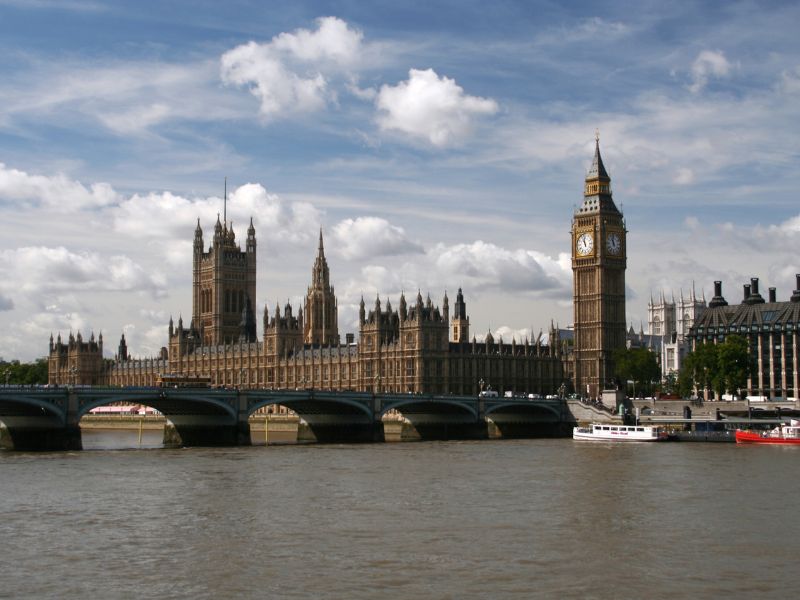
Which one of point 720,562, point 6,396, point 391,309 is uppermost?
point 391,309

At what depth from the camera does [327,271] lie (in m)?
156

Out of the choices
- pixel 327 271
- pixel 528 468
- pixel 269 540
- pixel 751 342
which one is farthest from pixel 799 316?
pixel 269 540

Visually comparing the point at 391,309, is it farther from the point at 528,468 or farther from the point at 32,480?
the point at 32,480

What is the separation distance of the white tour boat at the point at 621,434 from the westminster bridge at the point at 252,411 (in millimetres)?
9762

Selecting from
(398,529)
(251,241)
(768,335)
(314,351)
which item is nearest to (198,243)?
(251,241)

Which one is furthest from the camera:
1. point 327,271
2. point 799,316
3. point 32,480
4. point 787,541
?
point 327,271

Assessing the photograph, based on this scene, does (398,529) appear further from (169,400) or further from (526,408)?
(526,408)

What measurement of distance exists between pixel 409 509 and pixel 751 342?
317ft

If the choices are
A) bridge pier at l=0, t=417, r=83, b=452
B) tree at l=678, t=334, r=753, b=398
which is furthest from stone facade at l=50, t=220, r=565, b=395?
bridge pier at l=0, t=417, r=83, b=452

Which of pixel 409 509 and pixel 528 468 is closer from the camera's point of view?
pixel 409 509

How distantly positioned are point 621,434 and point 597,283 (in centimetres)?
4524

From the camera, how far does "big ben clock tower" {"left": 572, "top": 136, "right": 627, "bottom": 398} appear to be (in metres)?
134

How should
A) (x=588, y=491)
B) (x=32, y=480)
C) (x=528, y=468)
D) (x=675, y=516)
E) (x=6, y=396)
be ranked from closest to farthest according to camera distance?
1. (x=675, y=516)
2. (x=588, y=491)
3. (x=32, y=480)
4. (x=528, y=468)
5. (x=6, y=396)

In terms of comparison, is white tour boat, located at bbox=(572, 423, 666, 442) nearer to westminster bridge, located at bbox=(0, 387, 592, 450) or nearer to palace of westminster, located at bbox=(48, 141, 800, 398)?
westminster bridge, located at bbox=(0, 387, 592, 450)
